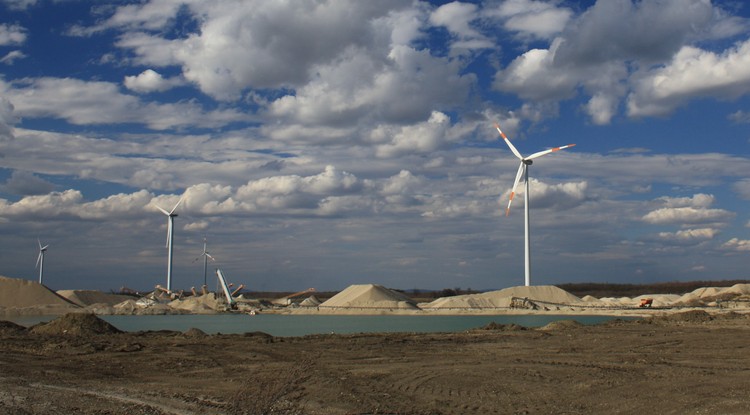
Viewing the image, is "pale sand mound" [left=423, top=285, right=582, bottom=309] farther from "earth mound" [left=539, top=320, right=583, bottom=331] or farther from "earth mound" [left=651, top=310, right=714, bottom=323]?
"earth mound" [left=539, top=320, right=583, bottom=331]

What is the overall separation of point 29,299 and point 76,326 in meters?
85.4

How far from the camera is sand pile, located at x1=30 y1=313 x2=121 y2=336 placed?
39.3 meters

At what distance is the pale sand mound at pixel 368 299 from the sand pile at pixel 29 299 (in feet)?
147

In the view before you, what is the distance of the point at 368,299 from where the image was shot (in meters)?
119

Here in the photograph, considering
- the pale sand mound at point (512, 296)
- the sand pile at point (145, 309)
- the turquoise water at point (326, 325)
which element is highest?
the pale sand mound at point (512, 296)

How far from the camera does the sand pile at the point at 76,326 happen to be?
39.3 metres

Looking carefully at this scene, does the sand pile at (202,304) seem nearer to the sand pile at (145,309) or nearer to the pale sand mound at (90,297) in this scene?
the sand pile at (145,309)

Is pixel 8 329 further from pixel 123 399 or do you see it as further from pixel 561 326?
pixel 561 326

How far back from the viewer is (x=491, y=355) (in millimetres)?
27609

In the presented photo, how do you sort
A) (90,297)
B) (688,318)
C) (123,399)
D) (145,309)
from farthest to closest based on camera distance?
(90,297)
(145,309)
(688,318)
(123,399)

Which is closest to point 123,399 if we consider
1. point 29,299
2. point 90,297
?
point 29,299

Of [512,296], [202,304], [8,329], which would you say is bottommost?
[202,304]

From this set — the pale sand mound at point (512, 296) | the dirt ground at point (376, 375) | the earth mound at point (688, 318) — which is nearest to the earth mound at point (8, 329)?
the dirt ground at point (376, 375)

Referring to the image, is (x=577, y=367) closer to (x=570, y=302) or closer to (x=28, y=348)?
(x=28, y=348)
